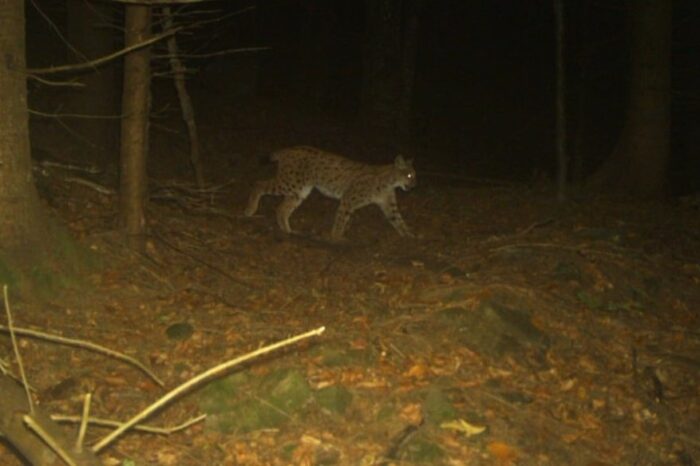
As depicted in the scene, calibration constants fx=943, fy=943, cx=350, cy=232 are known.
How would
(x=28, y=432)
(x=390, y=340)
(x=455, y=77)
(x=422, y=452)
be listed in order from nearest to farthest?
1. (x=28, y=432)
2. (x=422, y=452)
3. (x=390, y=340)
4. (x=455, y=77)

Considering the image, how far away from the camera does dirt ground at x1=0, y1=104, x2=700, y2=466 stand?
6734 mm

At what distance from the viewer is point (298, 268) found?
10391 mm

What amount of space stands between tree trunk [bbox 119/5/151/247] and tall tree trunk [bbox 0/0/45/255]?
1.25 meters

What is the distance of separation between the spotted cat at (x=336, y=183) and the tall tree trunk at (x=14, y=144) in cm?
490

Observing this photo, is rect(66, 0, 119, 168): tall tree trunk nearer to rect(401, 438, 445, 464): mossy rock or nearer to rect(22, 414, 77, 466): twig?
rect(401, 438, 445, 464): mossy rock

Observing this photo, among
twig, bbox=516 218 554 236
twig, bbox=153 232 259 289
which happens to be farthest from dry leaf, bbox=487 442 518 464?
twig, bbox=516 218 554 236

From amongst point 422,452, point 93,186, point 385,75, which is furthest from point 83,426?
point 385,75

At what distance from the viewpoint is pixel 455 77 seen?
29359 mm

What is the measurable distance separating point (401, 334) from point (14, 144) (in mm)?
3566

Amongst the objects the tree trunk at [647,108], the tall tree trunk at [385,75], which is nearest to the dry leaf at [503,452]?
the tree trunk at [647,108]

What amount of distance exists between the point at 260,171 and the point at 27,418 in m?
12.0

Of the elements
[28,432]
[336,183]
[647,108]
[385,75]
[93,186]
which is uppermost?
[385,75]

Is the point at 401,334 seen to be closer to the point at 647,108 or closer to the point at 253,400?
the point at 253,400

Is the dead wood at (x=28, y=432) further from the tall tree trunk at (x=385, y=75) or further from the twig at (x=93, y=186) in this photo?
the tall tree trunk at (x=385, y=75)
